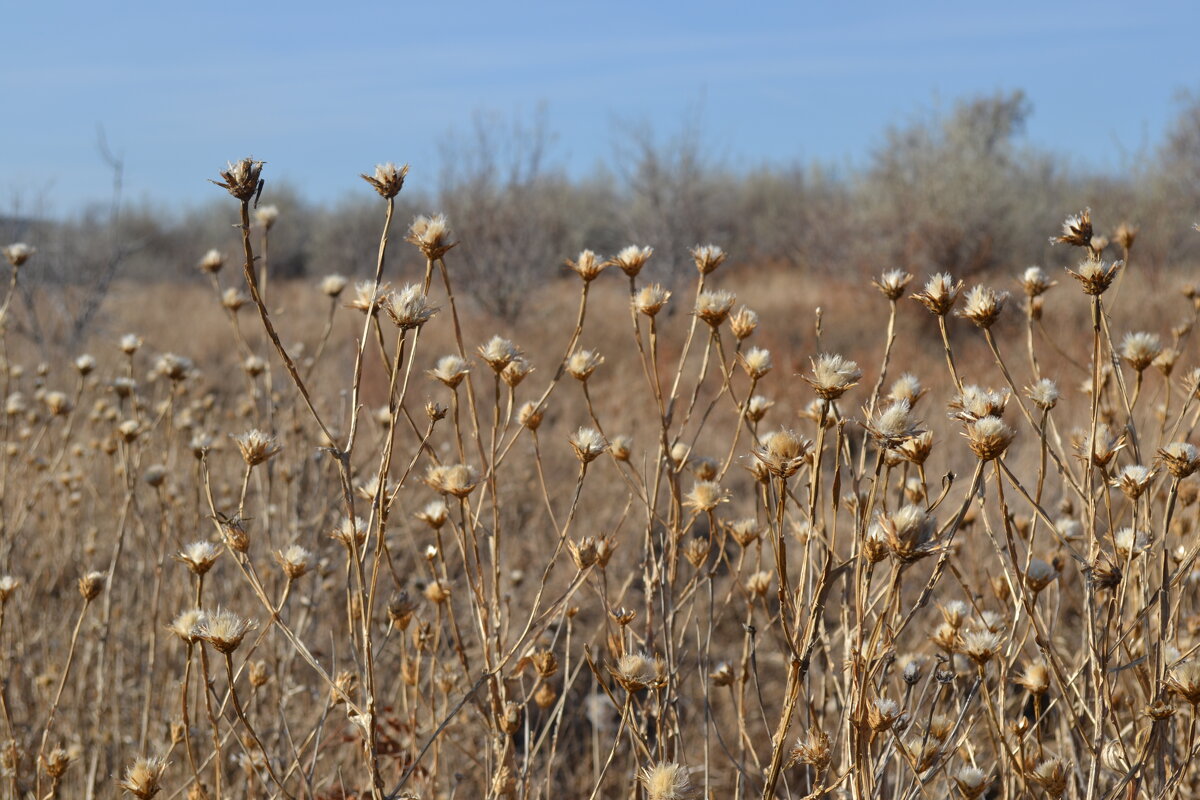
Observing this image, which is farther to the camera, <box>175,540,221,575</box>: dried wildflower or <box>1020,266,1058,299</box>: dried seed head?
<box>1020,266,1058,299</box>: dried seed head

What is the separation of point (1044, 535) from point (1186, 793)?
2.04 m

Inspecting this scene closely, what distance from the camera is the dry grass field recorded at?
106 cm

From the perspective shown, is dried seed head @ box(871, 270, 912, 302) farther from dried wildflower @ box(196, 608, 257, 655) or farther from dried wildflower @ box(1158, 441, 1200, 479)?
dried wildflower @ box(196, 608, 257, 655)

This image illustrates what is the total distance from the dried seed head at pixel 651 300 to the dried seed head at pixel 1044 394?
1.71 ft

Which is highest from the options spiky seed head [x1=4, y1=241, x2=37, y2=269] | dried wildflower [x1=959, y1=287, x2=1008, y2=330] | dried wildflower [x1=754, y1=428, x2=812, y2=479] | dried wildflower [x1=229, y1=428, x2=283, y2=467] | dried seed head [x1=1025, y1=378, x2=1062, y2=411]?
dried wildflower [x1=959, y1=287, x2=1008, y2=330]

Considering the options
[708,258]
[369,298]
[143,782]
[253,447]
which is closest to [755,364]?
[708,258]

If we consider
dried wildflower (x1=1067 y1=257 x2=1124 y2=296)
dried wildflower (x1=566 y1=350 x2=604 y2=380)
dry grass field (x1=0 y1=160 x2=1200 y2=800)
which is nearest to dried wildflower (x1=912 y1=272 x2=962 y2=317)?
dry grass field (x1=0 y1=160 x2=1200 y2=800)

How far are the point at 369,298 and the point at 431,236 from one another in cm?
17

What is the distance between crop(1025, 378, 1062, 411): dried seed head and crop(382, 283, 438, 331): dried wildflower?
76 cm

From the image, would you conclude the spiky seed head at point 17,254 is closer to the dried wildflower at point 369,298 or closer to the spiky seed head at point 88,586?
the spiky seed head at point 88,586

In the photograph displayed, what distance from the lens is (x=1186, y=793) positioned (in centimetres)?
156

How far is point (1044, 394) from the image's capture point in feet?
4.23

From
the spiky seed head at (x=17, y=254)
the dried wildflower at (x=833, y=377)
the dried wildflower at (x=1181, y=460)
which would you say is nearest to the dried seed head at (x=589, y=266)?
the dried wildflower at (x=833, y=377)

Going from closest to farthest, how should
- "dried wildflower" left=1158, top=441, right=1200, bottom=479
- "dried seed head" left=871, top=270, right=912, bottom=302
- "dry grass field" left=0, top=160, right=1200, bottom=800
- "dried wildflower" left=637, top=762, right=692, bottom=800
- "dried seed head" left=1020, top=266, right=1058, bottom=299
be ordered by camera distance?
"dried wildflower" left=637, top=762, right=692, bottom=800 → "dry grass field" left=0, top=160, right=1200, bottom=800 → "dried wildflower" left=1158, top=441, right=1200, bottom=479 → "dried seed head" left=871, top=270, right=912, bottom=302 → "dried seed head" left=1020, top=266, right=1058, bottom=299
